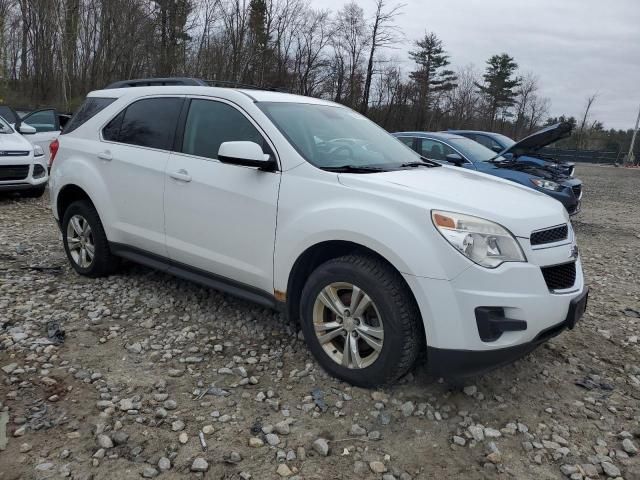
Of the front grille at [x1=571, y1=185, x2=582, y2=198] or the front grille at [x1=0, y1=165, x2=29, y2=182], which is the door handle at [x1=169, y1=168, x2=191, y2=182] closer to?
the front grille at [x1=0, y1=165, x2=29, y2=182]

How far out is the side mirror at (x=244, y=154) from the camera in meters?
3.13

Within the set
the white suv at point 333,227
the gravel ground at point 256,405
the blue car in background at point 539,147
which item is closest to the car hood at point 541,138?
the blue car in background at point 539,147

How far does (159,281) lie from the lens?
15.5 ft

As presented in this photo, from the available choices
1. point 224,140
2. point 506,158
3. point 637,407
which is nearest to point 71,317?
point 224,140

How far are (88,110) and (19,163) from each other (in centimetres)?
466

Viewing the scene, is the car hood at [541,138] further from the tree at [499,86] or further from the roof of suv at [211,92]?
the tree at [499,86]

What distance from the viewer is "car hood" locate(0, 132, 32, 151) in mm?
8147

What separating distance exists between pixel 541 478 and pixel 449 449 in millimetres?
440

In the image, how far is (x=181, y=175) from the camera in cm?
367

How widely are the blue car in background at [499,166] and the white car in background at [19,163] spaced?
6661 mm

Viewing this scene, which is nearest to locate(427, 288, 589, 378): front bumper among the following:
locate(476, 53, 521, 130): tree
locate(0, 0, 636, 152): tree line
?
locate(0, 0, 636, 152): tree line

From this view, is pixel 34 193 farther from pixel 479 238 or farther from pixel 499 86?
pixel 499 86

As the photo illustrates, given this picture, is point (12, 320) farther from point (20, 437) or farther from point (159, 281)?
point (20, 437)

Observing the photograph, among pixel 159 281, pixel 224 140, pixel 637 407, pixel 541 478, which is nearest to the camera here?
pixel 541 478
